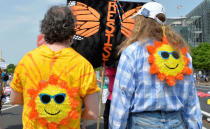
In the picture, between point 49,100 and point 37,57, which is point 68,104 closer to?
point 49,100

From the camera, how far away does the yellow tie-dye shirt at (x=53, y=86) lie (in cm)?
160

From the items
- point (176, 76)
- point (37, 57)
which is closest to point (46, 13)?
point (37, 57)

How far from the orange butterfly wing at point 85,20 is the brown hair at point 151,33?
1227mm

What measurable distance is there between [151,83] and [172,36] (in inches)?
18.6

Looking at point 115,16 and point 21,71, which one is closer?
A: point 21,71

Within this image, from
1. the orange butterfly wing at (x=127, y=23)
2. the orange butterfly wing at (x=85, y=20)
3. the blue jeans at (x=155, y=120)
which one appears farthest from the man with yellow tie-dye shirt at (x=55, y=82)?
the orange butterfly wing at (x=127, y=23)

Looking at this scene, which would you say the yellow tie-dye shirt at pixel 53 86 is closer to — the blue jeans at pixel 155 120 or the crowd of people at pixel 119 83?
the crowd of people at pixel 119 83

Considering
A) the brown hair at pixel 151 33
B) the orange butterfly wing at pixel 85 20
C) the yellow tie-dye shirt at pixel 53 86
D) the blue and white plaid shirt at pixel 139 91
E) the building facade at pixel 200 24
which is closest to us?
the yellow tie-dye shirt at pixel 53 86

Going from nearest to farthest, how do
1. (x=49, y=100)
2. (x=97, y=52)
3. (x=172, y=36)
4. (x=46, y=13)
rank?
(x=49, y=100) < (x=46, y=13) < (x=172, y=36) < (x=97, y=52)

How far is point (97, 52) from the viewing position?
3092 mm

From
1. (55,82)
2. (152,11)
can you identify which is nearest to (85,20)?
(152,11)

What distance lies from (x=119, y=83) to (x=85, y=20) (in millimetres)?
1590

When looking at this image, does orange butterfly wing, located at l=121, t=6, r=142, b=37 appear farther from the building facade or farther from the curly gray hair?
the building facade

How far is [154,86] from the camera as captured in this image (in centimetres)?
174
